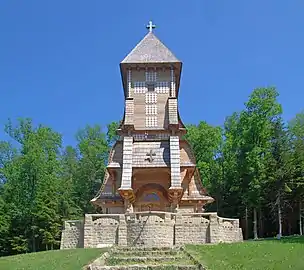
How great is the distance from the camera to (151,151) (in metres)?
33.4

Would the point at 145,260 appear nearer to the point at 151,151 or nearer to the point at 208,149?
the point at 151,151

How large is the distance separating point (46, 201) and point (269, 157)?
20197mm

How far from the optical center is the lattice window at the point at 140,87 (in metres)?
36.0

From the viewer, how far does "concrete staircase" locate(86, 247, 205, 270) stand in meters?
19.3

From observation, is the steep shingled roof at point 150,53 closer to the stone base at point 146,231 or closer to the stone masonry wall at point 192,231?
the stone base at point 146,231

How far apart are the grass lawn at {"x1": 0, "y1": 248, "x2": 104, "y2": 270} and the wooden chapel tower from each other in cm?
844

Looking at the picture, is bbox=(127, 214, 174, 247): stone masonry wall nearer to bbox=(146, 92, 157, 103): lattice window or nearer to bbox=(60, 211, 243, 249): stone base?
bbox=(60, 211, 243, 249): stone base

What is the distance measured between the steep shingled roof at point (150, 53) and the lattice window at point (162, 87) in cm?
169

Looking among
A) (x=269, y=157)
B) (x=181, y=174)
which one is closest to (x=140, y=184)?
(x=181, y=174)

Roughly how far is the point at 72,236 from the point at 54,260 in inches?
222

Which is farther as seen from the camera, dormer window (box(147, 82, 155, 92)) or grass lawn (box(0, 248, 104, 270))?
dormer window (box(147, 82, 155, 92))

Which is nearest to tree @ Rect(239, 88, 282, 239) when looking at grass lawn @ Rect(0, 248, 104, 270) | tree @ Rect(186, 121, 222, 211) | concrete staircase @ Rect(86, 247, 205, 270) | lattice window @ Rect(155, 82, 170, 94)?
tree @ Rect(186, 121, 222, 211)

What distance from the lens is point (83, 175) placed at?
53.3 meters

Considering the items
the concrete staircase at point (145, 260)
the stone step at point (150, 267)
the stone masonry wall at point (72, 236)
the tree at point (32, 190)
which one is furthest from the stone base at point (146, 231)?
the tree at point (32, 190)
